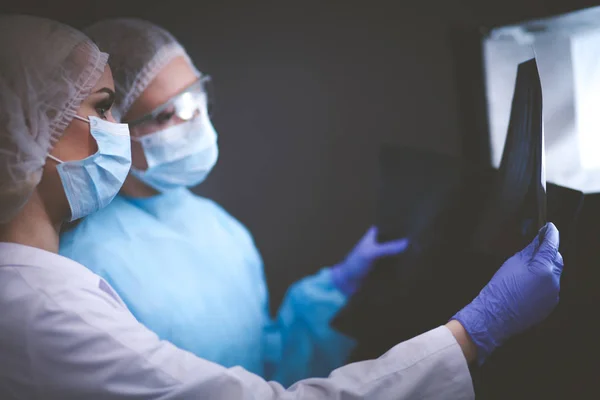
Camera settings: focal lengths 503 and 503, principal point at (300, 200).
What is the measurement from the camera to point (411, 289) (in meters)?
1.22

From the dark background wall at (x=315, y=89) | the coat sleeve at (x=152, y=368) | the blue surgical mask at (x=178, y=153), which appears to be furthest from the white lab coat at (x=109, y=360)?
the dark background wall at (x=315, y=89)

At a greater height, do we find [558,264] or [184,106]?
[184,106]

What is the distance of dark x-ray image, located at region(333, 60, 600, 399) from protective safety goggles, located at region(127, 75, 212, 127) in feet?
1.71

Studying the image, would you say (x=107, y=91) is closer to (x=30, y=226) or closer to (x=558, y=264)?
(x=30, y=226)

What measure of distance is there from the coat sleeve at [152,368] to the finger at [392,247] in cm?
56

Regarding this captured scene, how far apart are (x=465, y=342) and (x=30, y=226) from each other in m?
0.76

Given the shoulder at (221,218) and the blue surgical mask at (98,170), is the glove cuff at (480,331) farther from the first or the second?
the shoulder at (221,218)

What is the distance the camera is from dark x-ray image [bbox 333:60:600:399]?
2.85 feet

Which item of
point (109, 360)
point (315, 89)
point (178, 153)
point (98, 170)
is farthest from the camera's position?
point (315, 89)

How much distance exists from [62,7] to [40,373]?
1.24 metres

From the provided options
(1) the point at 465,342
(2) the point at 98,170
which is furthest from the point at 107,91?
(1) the point at 465,342

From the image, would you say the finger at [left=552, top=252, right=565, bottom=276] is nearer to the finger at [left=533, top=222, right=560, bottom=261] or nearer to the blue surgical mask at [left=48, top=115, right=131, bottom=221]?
the finger at [left=533, top=222, right=560, bottom=261]

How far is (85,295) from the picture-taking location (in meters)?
0.79

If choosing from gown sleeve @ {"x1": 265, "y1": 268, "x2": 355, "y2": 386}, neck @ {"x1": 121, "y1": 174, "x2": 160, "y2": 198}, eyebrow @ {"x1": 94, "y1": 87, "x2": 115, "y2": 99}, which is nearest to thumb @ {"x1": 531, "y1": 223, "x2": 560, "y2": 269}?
gown sleeve @ {"x1": 265, "y1": 268, "x2": 355, "y2": 386}
